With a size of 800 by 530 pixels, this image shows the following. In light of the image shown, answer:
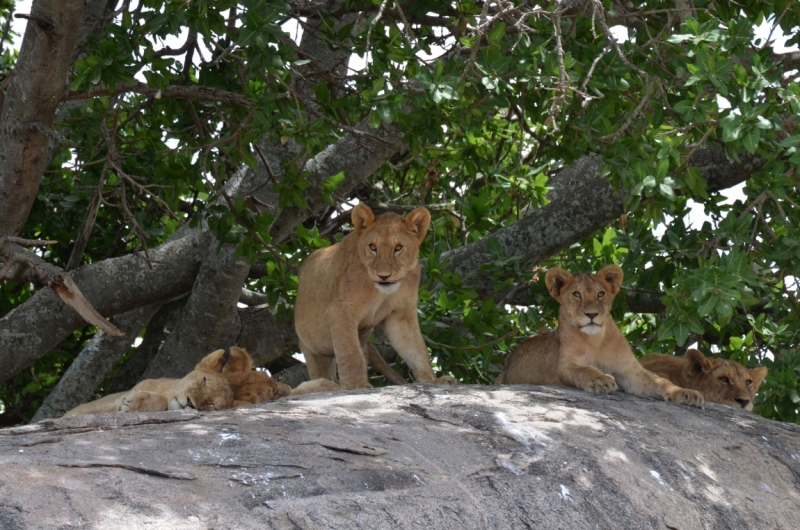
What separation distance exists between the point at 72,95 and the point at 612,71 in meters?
3.15

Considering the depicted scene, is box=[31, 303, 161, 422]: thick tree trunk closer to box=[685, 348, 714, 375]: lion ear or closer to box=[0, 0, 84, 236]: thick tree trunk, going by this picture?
box=[0, 0, 84, 236]: thick tree trunk

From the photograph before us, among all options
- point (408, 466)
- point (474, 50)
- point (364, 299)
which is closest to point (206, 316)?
point (364, 299)

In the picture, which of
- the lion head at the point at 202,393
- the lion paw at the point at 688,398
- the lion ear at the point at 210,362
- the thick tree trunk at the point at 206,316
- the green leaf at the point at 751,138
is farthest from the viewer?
the thick tree trunk at the point at 206,316

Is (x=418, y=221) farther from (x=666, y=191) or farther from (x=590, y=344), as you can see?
(x=666, y=191)

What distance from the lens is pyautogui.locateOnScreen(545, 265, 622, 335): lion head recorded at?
19.7 ft

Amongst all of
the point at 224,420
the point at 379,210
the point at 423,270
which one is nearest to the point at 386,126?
the point at 423,270

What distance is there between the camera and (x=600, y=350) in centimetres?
607

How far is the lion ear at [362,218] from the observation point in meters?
6.36

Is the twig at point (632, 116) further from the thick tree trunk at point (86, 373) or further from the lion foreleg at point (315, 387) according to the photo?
the thick tree trunk at point (86, 373)

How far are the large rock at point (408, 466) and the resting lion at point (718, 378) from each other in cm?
98

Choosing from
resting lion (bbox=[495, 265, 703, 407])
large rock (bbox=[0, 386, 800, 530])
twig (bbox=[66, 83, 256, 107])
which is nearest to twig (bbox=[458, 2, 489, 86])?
twig (bbox=[66, 83, 256, 107])

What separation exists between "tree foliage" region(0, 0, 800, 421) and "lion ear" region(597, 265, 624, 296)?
364mm

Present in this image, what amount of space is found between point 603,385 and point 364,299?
4.93 ft

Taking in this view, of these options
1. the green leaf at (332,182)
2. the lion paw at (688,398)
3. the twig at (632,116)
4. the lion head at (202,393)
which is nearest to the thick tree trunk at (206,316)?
the green leaf at (332,182)
